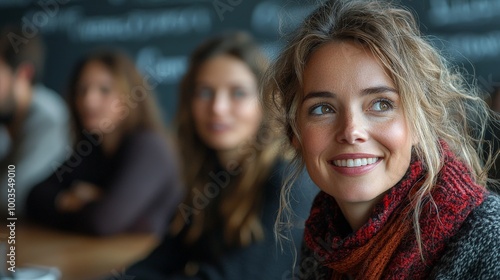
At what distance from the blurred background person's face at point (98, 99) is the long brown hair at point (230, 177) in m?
0.29

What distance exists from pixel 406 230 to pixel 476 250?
0.35 feet

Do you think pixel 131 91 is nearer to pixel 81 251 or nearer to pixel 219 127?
pixel 219 127

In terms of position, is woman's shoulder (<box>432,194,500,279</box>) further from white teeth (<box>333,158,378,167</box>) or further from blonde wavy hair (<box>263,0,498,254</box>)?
white teeth (<box>333,158,378,167</box>)

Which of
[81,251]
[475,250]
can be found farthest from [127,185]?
[475,250]

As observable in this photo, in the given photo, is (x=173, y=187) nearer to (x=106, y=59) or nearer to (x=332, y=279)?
(x=106, y=59)

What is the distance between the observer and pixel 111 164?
104 inches

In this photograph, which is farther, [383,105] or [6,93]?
[6,93]

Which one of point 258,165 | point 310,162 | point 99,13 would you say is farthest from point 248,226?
point 310,162

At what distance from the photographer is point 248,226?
2.29 m

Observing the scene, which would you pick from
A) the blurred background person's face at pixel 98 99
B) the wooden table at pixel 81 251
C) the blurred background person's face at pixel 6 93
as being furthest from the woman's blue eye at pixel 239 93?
the blurred background person's face at pixel 6 93

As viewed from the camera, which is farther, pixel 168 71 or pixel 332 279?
pixel 168 71

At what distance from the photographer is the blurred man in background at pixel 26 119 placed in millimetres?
2773

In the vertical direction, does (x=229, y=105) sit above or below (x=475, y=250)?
above

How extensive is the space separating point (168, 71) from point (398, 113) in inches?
68.9
